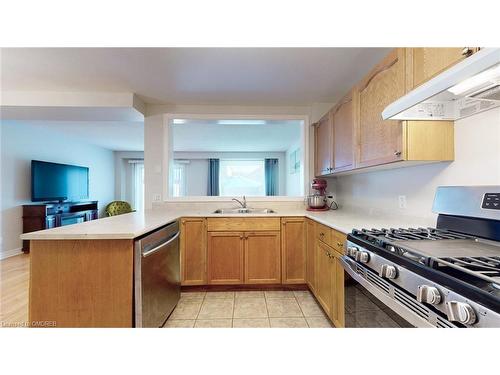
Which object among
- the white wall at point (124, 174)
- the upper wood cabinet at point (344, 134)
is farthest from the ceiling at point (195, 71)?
the white wall at point (124, 174)

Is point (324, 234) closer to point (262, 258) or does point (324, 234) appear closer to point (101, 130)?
point (262, 258)

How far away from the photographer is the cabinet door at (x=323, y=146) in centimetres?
246

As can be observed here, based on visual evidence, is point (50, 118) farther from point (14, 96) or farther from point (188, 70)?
point (188, 70)

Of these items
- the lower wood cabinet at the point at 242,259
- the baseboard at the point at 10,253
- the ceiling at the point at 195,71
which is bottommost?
the baseboard at the point at 10,253

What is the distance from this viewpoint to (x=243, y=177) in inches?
300

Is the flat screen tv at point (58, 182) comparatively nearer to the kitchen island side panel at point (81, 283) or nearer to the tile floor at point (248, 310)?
the tile floor at point (248, 310)

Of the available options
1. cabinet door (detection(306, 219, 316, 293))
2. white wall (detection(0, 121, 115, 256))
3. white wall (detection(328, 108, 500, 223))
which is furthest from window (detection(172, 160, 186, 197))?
white wall (detection(328, 108, 500, 223))

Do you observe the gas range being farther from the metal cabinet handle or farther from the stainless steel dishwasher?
the stainless steel dishwasher

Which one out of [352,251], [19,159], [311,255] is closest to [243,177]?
[19,159]

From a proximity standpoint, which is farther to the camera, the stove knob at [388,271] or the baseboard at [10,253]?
the baseboard at [10,253]

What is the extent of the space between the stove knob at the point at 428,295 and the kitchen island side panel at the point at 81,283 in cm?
139

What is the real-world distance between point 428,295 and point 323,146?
219 centimetres
